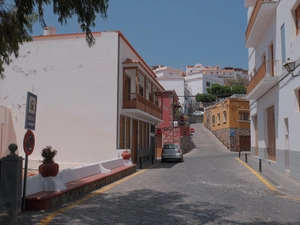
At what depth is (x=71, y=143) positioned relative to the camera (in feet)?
67.5

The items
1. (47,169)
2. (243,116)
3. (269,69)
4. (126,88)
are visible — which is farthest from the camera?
(243,116)

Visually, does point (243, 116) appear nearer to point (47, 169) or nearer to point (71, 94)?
point (71, 94)

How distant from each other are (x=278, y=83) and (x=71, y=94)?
11889 mm

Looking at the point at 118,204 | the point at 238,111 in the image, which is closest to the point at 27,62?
the point at 118,204

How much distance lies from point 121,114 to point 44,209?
43.4 ft

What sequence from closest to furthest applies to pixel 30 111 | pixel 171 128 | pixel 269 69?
pixel 30 111 < pixel 269 69 < pixel 171 128

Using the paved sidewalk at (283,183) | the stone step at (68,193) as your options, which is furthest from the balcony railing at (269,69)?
the stone step at (68,193)

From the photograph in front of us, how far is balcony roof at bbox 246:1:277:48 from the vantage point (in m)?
15.9

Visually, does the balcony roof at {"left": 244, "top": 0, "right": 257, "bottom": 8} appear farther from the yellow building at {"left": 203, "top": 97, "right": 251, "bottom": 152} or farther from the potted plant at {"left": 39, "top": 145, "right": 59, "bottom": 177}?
the potted plant at {"left": 39, "top": 145, "right": 59, "bottom": 177}

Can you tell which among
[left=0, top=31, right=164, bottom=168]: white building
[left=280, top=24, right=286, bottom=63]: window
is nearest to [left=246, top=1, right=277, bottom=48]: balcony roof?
[left=280, top=24, right=286, bottom=63]: window

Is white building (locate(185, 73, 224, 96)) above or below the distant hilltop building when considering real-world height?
below

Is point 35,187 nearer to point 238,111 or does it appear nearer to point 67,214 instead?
point 67,214

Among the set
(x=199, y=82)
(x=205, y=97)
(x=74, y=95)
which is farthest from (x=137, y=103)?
(x=199, y=82)

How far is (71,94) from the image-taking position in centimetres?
2075
